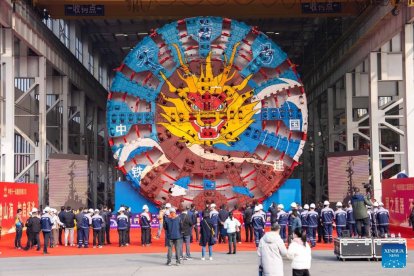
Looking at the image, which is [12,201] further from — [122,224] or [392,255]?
[392,255]

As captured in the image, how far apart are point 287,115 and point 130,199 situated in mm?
10020

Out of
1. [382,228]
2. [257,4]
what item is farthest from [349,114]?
[382,228]

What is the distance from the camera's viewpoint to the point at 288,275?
19266 mm

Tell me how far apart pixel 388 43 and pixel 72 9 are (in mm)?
17470

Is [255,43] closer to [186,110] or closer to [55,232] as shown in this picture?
[186,110]

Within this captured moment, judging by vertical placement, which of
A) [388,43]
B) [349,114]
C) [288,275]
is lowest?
[288,275]

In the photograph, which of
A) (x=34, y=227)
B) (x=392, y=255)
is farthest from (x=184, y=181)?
(x=392, y=255)

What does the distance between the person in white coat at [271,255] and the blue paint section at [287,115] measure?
2810 centimetres

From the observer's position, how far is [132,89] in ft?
139

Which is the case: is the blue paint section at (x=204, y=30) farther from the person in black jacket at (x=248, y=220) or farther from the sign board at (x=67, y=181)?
the person in black jacket at (x=248, y=220)

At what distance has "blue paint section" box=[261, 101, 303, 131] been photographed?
42.1 meters

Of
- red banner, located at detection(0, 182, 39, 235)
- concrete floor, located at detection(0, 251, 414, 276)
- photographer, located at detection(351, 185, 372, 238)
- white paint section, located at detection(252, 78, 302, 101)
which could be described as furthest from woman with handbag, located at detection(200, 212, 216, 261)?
white paint section, located at detection(252, 78, 302, 101)

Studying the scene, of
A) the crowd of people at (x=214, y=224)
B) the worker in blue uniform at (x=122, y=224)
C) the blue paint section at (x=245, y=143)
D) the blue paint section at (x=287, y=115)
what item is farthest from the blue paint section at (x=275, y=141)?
the worker in blue uniform at (x=122, y=224)

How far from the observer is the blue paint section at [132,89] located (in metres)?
42.4
